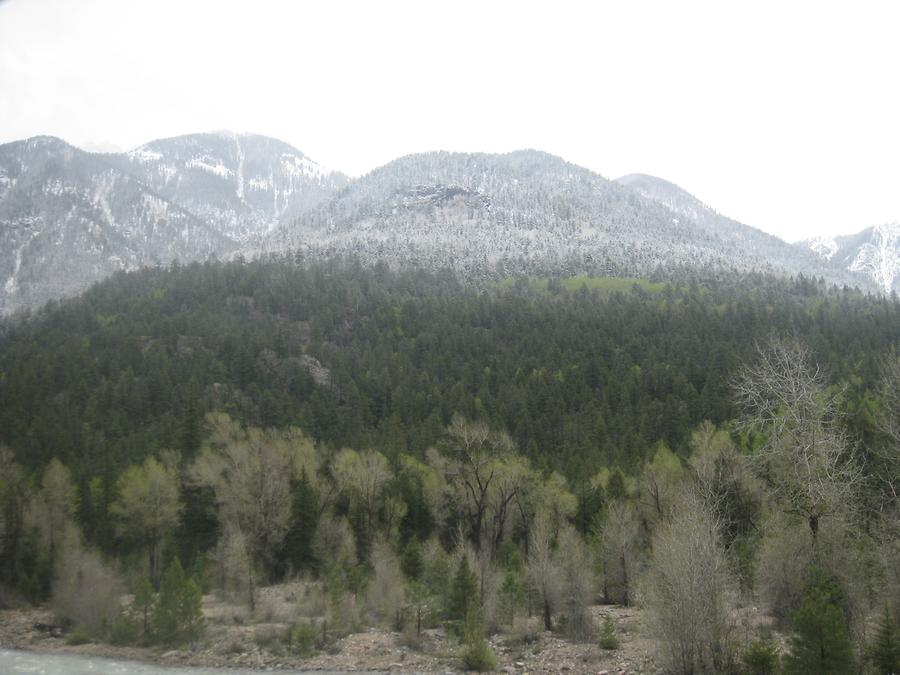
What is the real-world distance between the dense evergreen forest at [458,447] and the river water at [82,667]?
223 cm

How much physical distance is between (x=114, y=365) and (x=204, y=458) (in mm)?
59360

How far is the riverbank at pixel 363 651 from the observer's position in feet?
94.4

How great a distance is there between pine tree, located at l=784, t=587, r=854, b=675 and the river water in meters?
20.4

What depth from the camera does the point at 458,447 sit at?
45812 millimetres

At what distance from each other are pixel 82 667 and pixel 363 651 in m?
12.9

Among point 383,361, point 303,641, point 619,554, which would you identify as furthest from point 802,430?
point 383,361

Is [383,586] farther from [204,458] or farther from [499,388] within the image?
[499,388]

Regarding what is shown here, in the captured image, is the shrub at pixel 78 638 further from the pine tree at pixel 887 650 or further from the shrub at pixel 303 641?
the pine tree at pixel 887 650

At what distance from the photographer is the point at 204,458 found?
52656 mm

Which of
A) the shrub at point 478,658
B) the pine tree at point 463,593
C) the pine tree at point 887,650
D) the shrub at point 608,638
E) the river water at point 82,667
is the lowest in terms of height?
the river water at point 82,667

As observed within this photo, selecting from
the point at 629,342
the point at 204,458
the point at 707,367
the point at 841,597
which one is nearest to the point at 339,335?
the point at 629,342

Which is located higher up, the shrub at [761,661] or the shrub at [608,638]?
the shrub at [761,661]

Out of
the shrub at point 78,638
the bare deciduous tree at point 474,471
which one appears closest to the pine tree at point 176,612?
the shrub at point 78,638

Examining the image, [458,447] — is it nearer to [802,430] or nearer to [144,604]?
[144,604]
